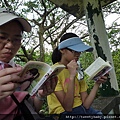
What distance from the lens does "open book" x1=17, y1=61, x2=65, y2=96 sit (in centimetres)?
69

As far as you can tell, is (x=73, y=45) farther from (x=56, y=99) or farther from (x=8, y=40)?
(x=8, y=40)

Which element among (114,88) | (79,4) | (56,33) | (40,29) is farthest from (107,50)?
(56,33)

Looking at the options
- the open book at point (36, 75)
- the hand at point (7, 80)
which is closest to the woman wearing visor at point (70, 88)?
the open book at point (36, 75)

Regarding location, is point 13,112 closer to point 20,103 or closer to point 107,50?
point 20,103

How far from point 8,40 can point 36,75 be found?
0.58 ft

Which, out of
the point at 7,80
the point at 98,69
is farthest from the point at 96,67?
the point at 7,80

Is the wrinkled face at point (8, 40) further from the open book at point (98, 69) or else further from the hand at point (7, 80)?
the open book at point (98, 69)

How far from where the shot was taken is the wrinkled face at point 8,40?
2.54 ft

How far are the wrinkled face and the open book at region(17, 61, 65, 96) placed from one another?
0.45 ft

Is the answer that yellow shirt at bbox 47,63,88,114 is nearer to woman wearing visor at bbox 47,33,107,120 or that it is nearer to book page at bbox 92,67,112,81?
woman wearing visor at bbox 47,33,107,120

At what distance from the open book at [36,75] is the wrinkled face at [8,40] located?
14 cm

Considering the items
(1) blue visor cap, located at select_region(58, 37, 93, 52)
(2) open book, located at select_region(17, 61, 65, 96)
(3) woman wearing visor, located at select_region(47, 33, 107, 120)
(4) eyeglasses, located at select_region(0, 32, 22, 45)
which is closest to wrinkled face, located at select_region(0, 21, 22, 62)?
(4) eyeglasses, located at select_region(0, 32, 22, 45)

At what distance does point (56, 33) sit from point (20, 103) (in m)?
3.99

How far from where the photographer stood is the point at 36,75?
721mm
